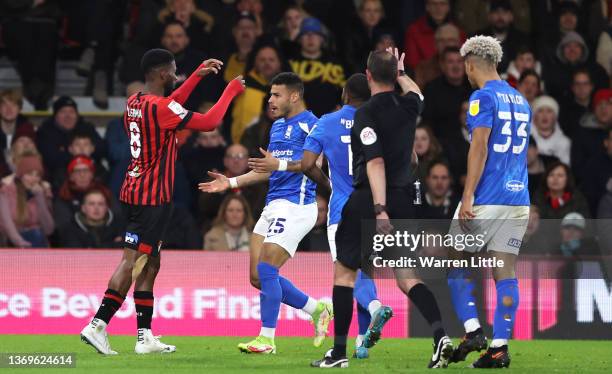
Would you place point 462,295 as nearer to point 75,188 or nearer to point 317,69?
point 75,188

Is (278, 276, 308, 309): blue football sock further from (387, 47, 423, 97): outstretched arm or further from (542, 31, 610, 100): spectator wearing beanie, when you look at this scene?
(542, 31, 610, 100): spectator wearing beanie

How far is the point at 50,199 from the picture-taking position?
16.0 metres

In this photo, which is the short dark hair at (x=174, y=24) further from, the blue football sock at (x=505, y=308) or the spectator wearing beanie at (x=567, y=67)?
the blue football sock at (x=505, y=308)

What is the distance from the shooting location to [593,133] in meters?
17.3

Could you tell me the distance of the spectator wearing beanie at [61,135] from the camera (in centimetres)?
1684

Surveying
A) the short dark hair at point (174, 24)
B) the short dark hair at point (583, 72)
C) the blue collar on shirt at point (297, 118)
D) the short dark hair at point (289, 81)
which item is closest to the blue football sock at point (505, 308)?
the blue collar on shirt at point (297, 118)

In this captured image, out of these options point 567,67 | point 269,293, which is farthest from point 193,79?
point 567,67

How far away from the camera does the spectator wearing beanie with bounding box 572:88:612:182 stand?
1686cm

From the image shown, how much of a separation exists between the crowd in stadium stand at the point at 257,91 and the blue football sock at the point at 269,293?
3.49 meters

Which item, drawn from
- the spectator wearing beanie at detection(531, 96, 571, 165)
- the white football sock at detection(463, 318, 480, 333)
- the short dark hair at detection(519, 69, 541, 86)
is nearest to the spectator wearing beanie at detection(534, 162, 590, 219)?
the spectator wearing beanie at detection(531, 96, 571, 165)

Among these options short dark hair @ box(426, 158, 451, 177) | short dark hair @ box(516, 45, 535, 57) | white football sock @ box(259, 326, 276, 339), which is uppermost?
short dark hair @ box(516, 45, 535, 57)

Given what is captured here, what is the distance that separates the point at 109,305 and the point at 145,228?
0.67 metres

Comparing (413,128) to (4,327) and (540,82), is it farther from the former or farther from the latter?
(540,82)

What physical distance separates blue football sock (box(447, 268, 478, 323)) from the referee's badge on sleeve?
129 cm
